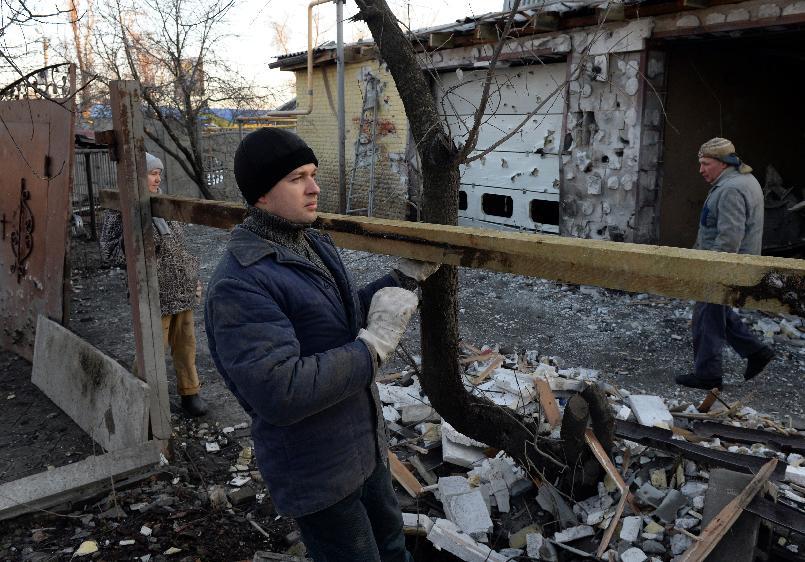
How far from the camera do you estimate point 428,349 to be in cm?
326

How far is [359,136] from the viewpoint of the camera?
13.2 m

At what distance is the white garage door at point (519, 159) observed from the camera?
30.6ft

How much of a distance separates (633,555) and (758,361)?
10.9ft

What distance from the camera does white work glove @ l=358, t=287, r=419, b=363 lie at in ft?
6.49

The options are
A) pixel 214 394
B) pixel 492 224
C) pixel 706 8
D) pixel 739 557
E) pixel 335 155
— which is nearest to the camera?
pixel 739 557

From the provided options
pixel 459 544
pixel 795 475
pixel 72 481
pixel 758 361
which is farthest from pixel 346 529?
pixel 758 361

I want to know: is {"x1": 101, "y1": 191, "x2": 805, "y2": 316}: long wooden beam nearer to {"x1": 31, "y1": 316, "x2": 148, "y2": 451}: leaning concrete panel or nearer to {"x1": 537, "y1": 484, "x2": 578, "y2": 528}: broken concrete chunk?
{"x1": 537, "y1": 484, "x2": 578, "y2": 528}: broken concrete chunk

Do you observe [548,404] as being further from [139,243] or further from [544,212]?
[544,212]

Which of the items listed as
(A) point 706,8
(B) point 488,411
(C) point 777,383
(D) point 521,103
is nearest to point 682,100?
(A) point 706,8

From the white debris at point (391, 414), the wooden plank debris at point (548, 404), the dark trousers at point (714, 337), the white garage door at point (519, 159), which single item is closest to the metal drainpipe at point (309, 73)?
the white garage door at point (519, 159)

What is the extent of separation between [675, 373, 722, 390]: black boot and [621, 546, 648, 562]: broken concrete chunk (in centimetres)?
292

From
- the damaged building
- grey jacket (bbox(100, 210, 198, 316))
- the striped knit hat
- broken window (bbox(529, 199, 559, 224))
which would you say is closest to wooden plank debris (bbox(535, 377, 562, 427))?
the striped knit hat

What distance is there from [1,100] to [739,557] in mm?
6137

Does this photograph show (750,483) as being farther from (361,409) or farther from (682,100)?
(682,100)
